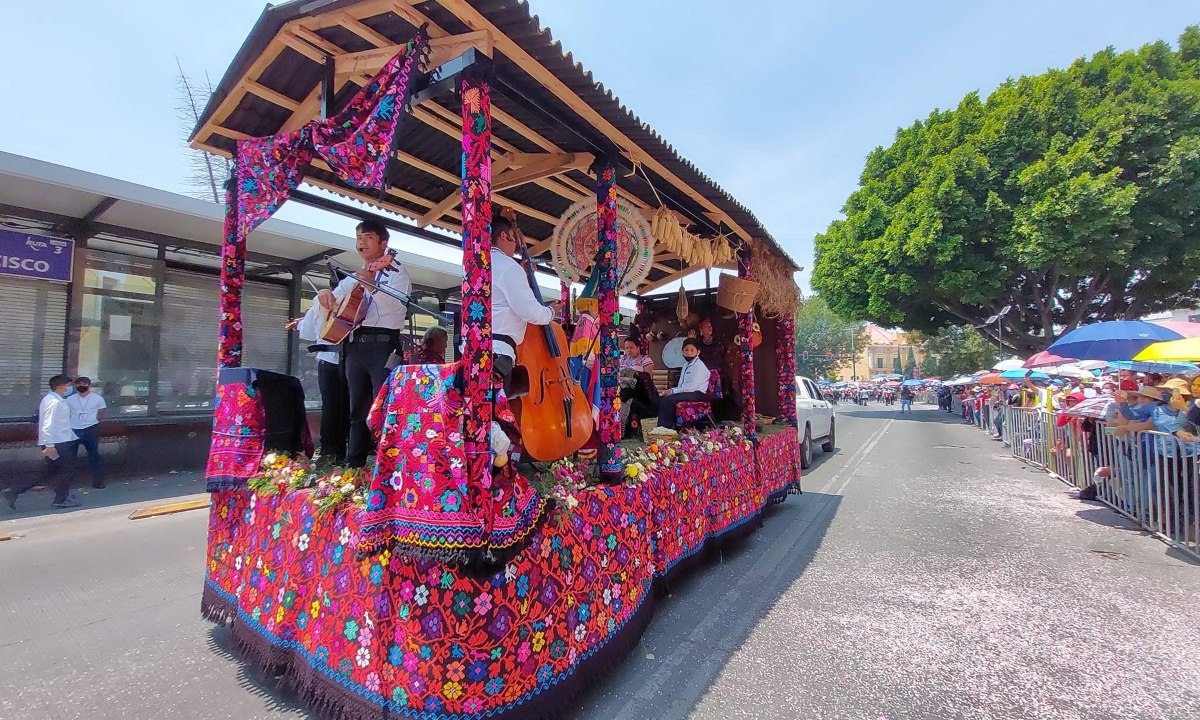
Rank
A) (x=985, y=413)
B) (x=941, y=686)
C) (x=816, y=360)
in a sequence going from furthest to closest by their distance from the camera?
1. (x=816, y=360)
2. (x=985, y=413)
3. (x=941, y=686)

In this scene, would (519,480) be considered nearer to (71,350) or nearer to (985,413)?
(71,350)

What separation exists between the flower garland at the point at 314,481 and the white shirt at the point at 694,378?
3449mm

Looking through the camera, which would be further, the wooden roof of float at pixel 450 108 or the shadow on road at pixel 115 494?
the shadow on road at pixel 115 494

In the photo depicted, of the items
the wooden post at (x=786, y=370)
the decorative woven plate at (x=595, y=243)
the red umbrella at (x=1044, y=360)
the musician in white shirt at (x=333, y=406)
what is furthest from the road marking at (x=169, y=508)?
the red umbrella at (x=1044, y=360)

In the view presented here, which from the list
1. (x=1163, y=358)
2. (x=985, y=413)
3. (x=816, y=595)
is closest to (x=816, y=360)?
(x=985, y=413)

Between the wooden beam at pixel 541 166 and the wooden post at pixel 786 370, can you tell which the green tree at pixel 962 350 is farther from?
the wooden beam at pixel 541 166

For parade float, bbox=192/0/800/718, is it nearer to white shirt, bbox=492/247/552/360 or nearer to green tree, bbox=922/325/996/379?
white shirt, bbox=492/247/552/360

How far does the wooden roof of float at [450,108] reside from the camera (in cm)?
252

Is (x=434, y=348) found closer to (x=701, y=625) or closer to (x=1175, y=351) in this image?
(x=701, y=625)

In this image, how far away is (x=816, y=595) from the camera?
3.98 metres

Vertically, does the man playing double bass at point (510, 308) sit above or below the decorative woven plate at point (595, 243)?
below

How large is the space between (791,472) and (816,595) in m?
2.86

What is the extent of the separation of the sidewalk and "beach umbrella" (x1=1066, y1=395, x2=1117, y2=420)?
40.1ft

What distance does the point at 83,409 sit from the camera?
288 inches
